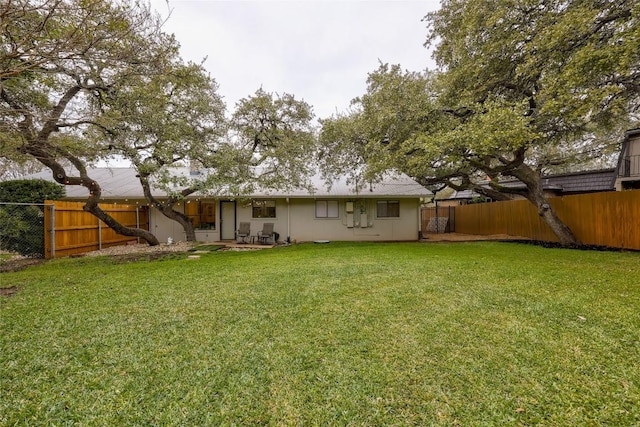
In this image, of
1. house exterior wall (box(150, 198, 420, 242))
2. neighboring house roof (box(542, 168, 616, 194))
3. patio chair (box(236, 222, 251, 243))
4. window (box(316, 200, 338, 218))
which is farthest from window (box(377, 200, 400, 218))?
neighboring house roof (box(542, 168, 616, 194))

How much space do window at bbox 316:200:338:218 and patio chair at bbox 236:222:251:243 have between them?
3153 mm

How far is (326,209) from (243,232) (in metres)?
3.84

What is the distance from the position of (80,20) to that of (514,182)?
21590 mm

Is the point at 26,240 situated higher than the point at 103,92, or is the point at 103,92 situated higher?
the point at 103,92

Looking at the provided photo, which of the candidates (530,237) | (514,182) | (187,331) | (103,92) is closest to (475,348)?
(187,331)

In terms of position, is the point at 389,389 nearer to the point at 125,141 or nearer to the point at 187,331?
the point at 187,331

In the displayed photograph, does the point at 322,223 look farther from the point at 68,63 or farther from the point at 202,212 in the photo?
the point at 68,63

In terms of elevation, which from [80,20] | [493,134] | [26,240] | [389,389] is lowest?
[389,389]

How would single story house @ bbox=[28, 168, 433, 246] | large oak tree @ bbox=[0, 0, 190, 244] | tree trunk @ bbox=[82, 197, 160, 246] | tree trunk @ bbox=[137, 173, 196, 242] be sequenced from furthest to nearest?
single story house @ bbox=[28, 168, 433, 246] → tree trunk @ bbox=[137, 173, 196, 242] → tree trunk @ bbox=[82, 197, 160, 246] → large oak tree @ bbox=[0, 0, 190, 244]

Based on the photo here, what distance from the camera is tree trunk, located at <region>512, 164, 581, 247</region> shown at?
388 inches

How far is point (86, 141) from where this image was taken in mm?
7863

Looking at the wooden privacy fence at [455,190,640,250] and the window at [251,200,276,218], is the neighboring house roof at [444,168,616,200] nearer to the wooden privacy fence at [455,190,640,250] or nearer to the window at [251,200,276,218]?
the wooden privacy fence at [455,190,640,250]

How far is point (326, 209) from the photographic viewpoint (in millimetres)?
13281

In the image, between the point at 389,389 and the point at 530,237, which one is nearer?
the point at 389,389
